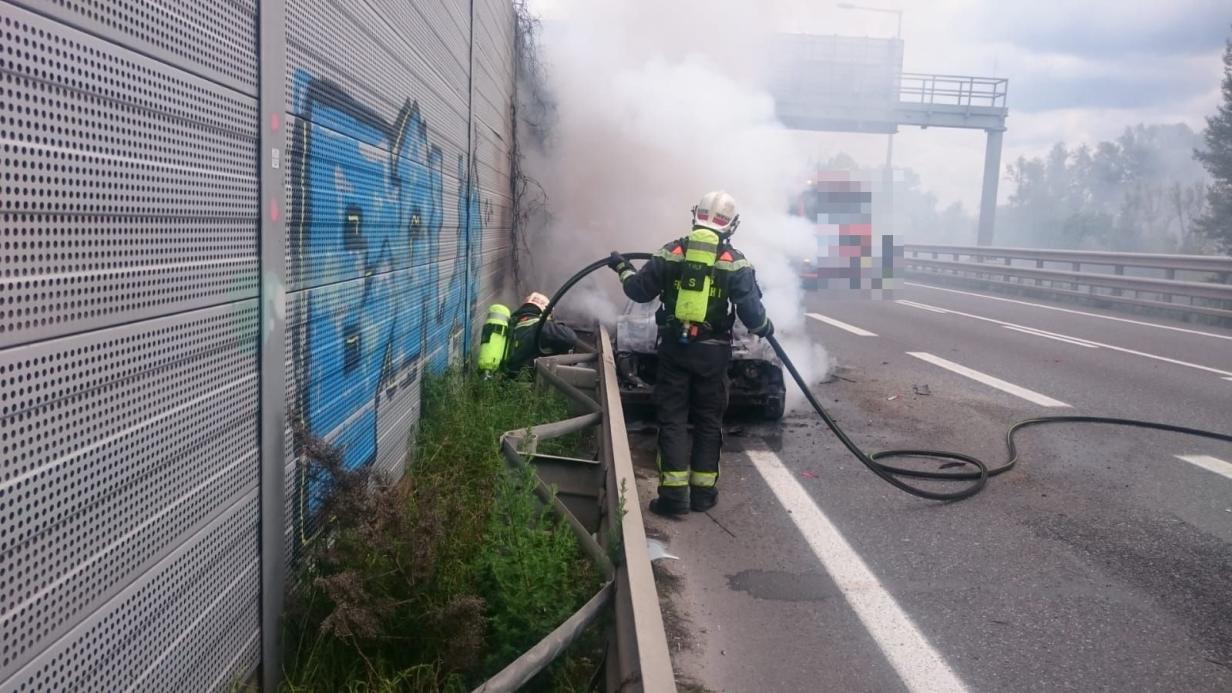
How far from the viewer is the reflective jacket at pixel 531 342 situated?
321 inches

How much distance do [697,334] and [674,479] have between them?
95 centimetres

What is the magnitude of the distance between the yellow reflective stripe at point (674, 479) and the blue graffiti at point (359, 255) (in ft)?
5.47

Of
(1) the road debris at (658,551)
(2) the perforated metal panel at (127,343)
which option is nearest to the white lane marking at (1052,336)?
(1) the road debris at (658,551)

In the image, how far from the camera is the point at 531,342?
8125 millimetres

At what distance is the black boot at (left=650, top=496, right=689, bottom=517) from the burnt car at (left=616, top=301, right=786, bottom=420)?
1.96 m

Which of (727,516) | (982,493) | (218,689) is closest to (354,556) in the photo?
(218,689)

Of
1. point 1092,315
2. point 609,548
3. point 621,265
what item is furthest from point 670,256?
point 1092,315

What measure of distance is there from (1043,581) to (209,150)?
431cm

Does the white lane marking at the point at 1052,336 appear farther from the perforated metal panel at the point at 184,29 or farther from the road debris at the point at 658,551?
the perforated metal panel at the point at 184,29

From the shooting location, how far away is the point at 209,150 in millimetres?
2520

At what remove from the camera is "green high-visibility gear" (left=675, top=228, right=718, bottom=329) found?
604 centimetres

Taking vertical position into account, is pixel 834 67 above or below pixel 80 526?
above

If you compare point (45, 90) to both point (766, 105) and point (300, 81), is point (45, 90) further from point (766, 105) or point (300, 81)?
point (766, 105)


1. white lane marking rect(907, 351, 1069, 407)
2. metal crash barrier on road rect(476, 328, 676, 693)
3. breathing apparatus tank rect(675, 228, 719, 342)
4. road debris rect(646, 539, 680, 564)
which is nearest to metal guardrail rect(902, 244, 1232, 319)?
white lane marking rect(907, 351, 1069, 407)
